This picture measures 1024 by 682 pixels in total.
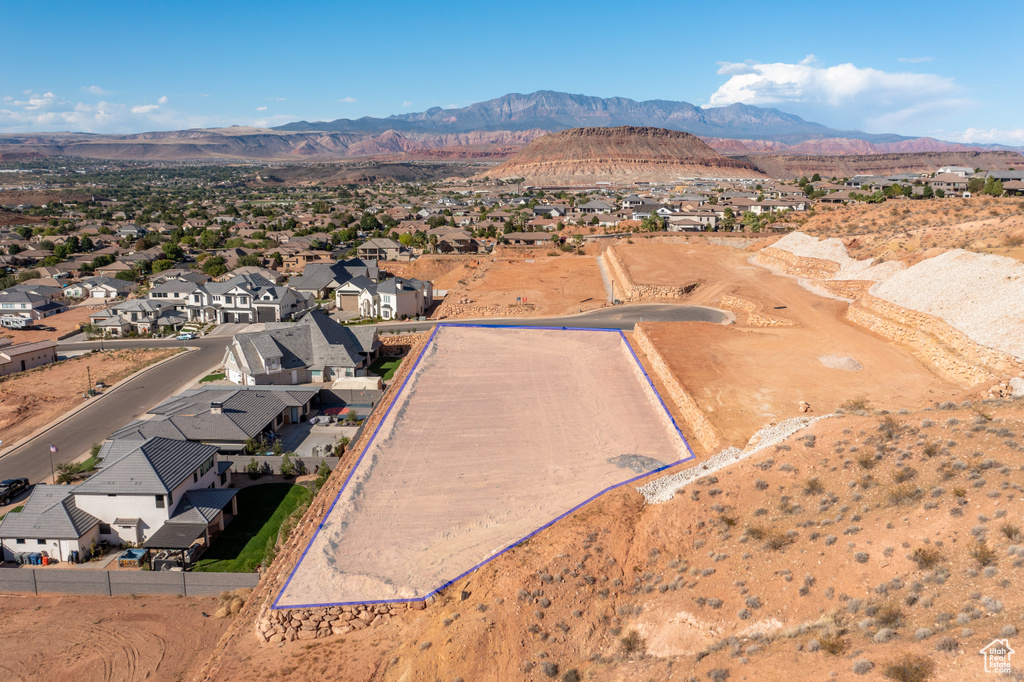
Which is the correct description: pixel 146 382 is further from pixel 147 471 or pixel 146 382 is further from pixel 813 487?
pixel 813 487

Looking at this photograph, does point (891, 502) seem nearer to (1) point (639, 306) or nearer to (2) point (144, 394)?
(1) point (639, 306)

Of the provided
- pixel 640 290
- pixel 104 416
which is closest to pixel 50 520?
pixel 104 416

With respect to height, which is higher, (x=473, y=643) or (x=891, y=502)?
(x=891, y=502)

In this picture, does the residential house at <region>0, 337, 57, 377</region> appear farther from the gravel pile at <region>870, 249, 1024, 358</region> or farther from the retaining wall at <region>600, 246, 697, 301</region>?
the gravel pile at <region>870, 249, 1024, 358</region>

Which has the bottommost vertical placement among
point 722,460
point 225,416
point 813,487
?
point 225,416

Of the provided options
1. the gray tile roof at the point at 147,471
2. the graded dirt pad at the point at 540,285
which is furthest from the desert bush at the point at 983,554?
the graded dirt pad at the point at 540,285

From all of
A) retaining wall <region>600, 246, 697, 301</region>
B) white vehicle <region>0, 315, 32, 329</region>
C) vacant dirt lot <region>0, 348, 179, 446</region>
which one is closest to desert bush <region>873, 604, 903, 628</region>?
vacant dirt lot <region>0, 348, 179, 446</region>

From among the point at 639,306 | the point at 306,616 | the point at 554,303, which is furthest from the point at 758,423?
the point at 554,303
